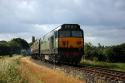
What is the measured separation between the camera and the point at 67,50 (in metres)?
38.1

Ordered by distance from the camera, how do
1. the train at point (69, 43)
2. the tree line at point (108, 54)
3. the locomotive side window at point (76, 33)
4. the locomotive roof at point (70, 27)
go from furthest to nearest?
the tree line at point (108, 54), the locomotive roof at point (70, 27), the locomotive side window at point (76, 33), the train at point (69, 43)

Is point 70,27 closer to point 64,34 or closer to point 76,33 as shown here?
point 76,33

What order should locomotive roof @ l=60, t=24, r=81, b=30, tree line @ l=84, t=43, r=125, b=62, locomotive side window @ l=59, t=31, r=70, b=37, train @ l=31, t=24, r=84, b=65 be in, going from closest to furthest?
1. train @ l=31, t=24, r=84, b=65
2. locomotive side window @ l=59, t=31, r=70, b=37
3. locomotive roof @ l=60, t=24, r=81, b=30
4. tree line @ l=84, t=43, r=125, b=62

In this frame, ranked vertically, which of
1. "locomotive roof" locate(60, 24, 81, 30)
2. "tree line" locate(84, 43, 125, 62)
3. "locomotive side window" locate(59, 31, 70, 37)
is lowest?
"tree line" locate(84, 43, 125, 62)

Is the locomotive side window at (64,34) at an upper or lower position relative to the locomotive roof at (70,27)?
lower

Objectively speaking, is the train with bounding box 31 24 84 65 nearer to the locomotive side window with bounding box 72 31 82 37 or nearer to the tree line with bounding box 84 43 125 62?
the locomotive side window with bounding box 72 31 82 37

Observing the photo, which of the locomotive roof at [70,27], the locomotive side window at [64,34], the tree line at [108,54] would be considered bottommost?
the tree line at [108,54]

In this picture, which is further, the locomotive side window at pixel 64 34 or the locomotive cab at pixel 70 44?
the locomotive side window at pixel 64 34

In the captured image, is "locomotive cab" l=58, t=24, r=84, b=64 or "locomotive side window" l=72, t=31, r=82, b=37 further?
"locomotive side window" l=72, t=31, r=82, b=37

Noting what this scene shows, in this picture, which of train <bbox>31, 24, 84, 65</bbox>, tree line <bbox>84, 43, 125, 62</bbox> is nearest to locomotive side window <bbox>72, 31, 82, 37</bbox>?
train <bbox>31, 24, 84, 65</bbox>

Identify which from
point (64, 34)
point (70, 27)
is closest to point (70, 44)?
point (64, 34)

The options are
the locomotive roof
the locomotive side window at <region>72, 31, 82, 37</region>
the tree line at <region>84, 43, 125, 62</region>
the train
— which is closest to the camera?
the train

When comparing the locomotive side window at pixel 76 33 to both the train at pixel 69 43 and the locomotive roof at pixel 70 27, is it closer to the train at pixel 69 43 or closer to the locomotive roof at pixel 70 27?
the train at pixel 69 43

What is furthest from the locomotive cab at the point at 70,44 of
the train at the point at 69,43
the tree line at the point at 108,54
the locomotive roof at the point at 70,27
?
the tree line at the point at 108,54
